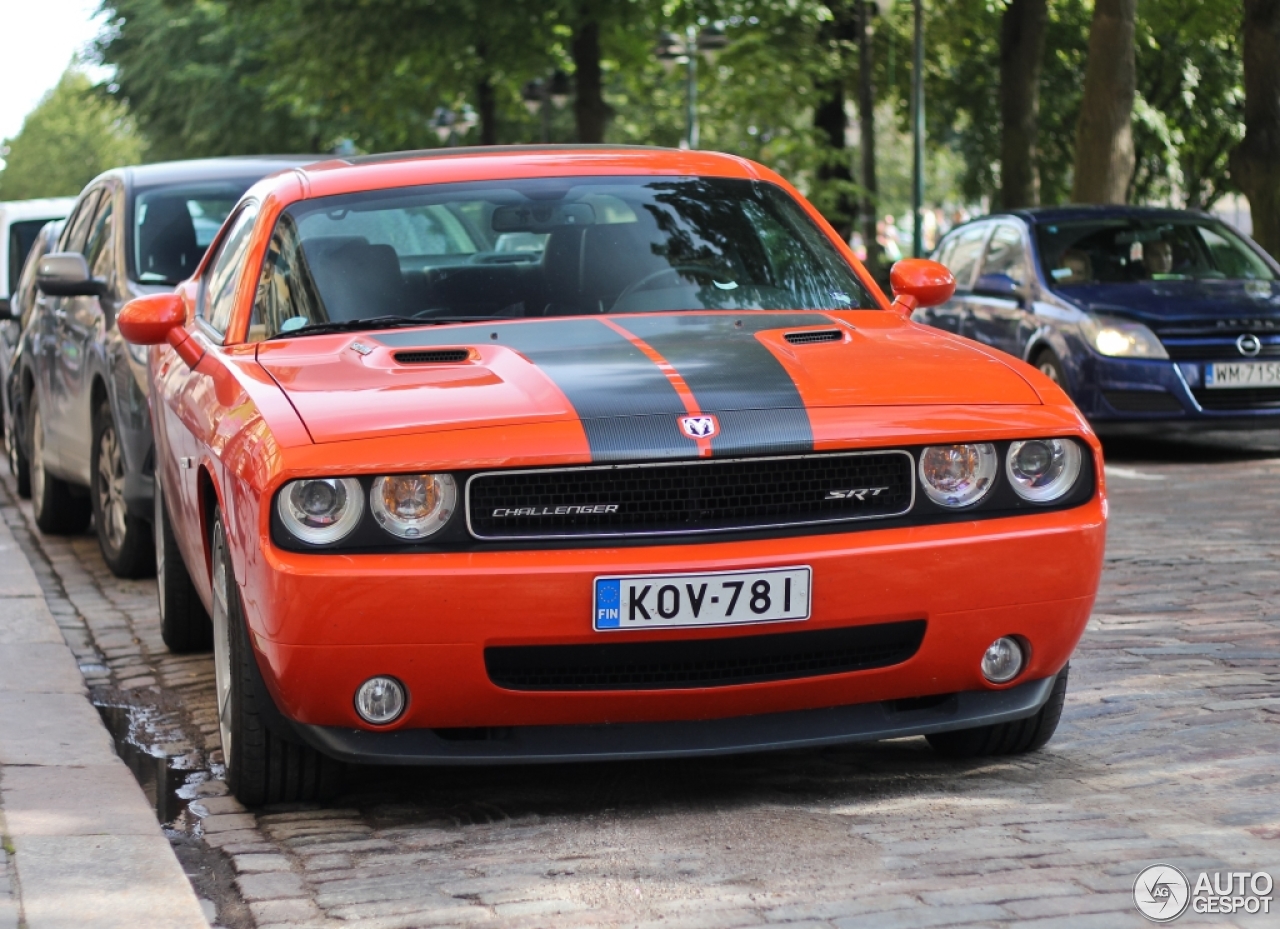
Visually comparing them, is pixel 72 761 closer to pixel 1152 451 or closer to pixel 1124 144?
pixel 1152 451

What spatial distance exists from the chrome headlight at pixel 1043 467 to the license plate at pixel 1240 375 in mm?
8195

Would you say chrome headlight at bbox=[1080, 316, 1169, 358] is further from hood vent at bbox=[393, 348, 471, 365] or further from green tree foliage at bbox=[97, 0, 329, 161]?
green tree foliage at bbox=[97, 0, 329, 161]

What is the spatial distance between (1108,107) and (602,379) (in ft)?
47.4

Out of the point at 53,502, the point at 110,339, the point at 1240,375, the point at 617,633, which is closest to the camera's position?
the point at 617,633

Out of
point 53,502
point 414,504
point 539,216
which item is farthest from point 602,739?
point 53,502

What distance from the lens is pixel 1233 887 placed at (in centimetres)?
419

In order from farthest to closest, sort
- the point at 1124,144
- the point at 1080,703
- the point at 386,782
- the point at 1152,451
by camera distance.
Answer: the point at 1124,144, the point at 1152,451, the point at 1080,703, the point at 386,782

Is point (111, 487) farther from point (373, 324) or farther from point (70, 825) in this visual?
point (70, 825)

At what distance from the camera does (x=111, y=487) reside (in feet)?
29.9

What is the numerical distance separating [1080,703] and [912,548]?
62.7 inches

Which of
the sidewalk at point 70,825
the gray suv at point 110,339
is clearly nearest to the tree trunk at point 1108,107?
the gray suv at point 110,339

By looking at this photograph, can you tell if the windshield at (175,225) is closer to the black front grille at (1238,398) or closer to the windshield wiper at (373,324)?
the windshield wiper at (373,324)

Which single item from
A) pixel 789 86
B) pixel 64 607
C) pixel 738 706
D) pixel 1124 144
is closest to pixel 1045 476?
pixel 738 706

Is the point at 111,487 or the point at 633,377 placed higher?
the point at 633,377
